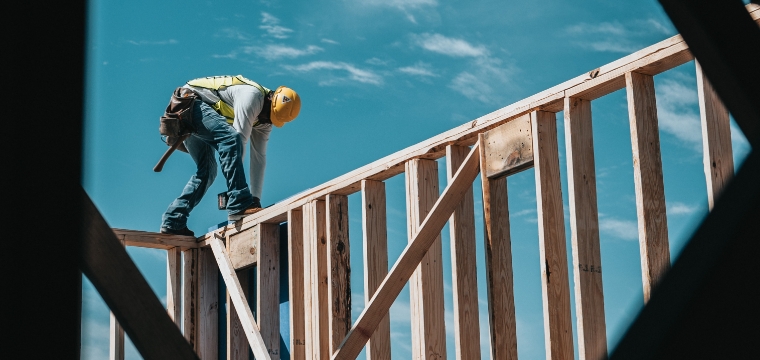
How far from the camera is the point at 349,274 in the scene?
23.8 ft

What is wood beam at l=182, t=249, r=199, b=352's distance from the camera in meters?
8.84

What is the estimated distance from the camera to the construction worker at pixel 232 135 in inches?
332

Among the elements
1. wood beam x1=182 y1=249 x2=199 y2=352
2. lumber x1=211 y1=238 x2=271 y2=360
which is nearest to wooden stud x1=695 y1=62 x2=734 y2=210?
lumber x1=211 y1=238 x2=271 y2=360

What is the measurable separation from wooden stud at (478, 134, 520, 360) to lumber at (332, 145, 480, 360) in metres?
0.13

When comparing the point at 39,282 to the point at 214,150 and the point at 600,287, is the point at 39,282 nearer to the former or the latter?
the point at 600,287

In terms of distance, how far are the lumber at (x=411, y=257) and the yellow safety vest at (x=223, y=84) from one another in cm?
339

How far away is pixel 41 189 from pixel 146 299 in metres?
0.62

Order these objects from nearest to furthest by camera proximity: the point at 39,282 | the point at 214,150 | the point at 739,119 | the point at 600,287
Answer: the point at 39,282
the point at 739,119
the point at 600,287
the point at 214,150

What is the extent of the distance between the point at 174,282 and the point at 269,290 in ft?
4.40

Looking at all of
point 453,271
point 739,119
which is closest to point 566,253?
point 453,271

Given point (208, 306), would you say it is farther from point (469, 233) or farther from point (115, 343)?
point (469, 233)

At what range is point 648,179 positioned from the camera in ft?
16.0

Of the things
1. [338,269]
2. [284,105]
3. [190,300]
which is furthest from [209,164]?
[338,269]

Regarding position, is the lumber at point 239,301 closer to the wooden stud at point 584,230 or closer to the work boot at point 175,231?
the work boot at point 175,231
